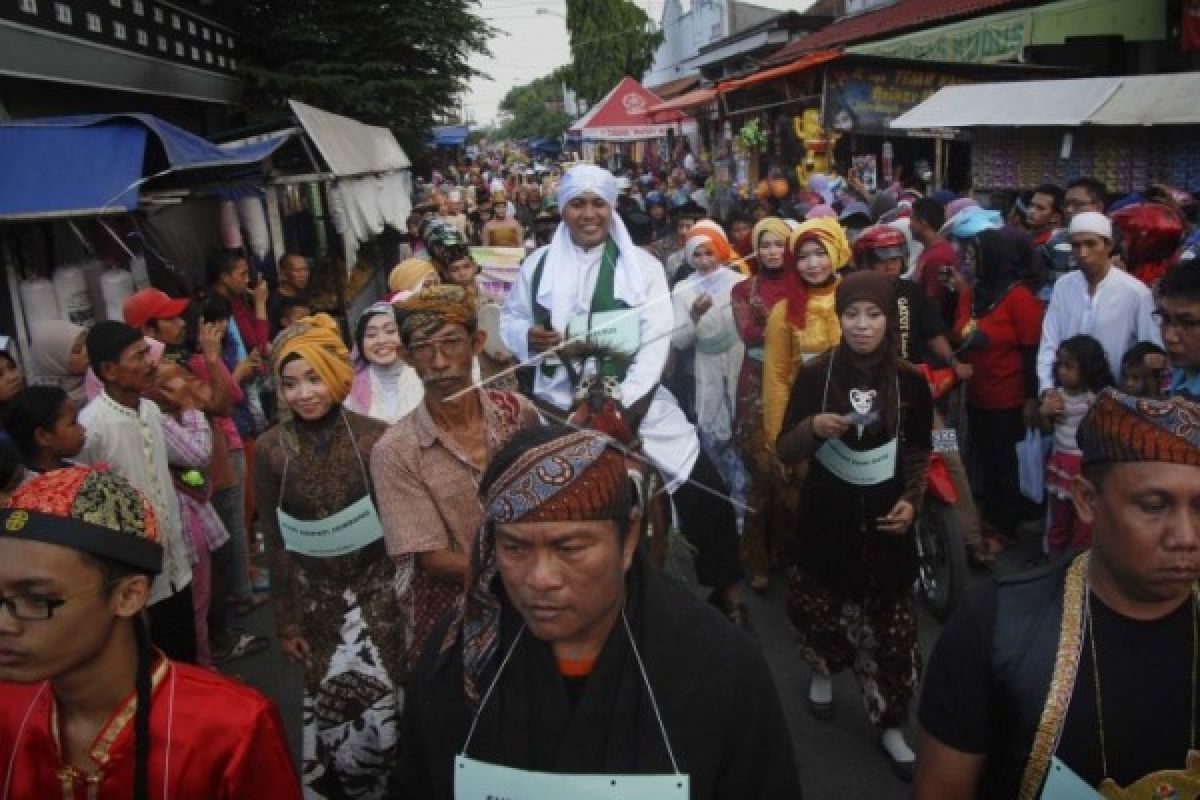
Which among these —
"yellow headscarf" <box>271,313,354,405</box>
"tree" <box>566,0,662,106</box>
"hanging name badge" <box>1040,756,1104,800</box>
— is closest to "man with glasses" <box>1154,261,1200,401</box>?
"hanging name badge" <box>1040,756,1104,800</box>

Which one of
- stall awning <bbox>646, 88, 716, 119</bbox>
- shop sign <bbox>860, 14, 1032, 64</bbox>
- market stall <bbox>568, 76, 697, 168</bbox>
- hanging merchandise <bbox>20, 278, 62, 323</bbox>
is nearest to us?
hanging merchandise <bbox>20, 278, 62, 323</bbox>

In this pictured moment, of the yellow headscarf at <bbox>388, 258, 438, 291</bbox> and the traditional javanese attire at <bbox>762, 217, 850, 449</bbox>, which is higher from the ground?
the yellow headscarf at <bbox>388, 258, 438, 291</bbox>

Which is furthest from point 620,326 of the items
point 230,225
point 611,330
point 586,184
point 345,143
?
point 345,143

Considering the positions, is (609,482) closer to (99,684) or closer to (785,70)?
(99,684)

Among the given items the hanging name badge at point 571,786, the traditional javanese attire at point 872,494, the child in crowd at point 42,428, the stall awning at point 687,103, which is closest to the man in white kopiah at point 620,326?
the traditional javanese attire at point 872,494

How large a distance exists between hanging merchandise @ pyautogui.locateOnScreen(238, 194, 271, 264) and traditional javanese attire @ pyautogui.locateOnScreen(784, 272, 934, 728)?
24.7ft

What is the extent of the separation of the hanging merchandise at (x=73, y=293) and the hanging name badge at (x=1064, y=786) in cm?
613

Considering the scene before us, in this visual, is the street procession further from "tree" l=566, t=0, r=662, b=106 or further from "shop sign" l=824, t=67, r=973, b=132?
"tree" l=566, t=0, r=662, b=106

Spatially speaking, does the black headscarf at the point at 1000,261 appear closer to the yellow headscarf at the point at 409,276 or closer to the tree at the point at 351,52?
the yellow headscarf at the point at 409,276

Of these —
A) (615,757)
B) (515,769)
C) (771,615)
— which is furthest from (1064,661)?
(771,615)

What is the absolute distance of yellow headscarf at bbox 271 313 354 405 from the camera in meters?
3.30

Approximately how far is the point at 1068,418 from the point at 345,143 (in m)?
8.19

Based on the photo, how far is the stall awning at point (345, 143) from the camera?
9336 mm

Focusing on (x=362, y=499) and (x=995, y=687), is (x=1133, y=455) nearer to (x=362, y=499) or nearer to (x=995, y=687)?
(x=995, y=687)
